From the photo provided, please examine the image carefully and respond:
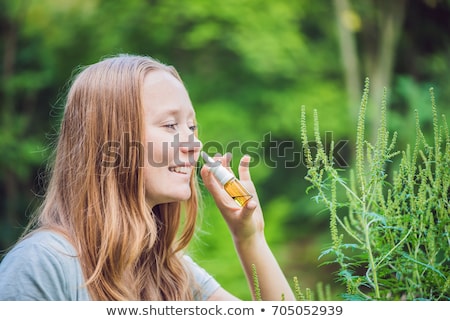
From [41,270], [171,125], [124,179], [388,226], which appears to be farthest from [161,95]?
[388,226]

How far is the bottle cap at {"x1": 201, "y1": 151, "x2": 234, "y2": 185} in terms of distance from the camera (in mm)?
1041

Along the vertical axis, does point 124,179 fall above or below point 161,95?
below

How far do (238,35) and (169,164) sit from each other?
7.72 feet

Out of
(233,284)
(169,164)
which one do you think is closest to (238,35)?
(233,284)

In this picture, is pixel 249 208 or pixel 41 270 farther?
pixel 249 208

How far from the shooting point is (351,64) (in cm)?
350

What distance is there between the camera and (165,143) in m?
1.03

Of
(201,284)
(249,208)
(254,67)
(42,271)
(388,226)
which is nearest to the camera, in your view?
(388,226)

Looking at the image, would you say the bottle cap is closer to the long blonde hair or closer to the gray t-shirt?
the long blonde hair

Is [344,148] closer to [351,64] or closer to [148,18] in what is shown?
[351,64]

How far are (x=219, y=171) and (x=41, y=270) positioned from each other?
0.35 metres

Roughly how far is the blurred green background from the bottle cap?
1937mm

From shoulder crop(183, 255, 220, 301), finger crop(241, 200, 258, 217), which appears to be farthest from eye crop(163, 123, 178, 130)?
shoulder crop(183, 255, 220, 301)

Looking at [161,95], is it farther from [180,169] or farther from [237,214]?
[237,214]
